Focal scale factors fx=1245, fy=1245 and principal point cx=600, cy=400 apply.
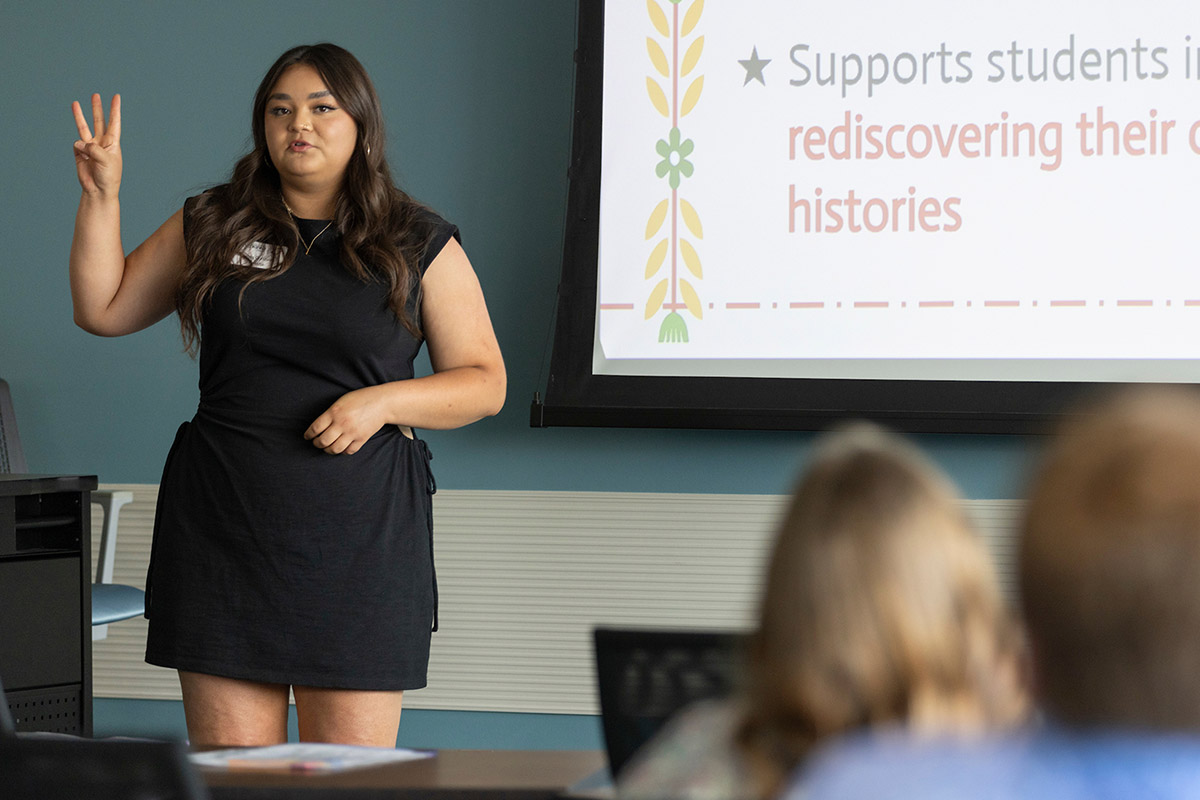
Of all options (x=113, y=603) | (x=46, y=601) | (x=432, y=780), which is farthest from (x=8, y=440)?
(x=432, y=780)

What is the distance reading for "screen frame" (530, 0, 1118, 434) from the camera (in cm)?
281

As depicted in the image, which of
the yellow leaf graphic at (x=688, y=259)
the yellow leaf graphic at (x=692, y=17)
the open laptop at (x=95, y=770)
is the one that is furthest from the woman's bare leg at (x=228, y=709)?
the yellow leaf graphic at (x=692, y=17)

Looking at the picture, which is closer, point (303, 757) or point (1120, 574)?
point (1120, 574)

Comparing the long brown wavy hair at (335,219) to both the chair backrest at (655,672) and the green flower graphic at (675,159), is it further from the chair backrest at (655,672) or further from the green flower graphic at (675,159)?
the green flower graphic at (675,159)

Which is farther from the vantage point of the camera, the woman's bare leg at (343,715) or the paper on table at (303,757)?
the woman's bare leg at (343,715)

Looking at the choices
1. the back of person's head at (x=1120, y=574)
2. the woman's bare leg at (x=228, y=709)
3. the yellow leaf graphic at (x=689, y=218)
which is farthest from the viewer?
the yellow leaf graphic at (x=689, y=218)

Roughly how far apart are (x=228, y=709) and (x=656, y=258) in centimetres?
160

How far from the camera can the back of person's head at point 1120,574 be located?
546mm

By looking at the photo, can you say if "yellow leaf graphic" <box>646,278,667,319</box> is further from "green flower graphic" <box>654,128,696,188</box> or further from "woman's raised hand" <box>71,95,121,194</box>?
"woman's raised hand" <box>71,95,121,194</box>

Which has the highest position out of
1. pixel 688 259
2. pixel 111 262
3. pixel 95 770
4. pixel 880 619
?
pixel 688 259

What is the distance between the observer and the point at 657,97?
295cm

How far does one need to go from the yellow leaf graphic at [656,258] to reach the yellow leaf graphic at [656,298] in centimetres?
3

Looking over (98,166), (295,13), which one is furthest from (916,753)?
(295,13)

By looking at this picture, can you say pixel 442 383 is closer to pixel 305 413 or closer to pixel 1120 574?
pixel 305 413
